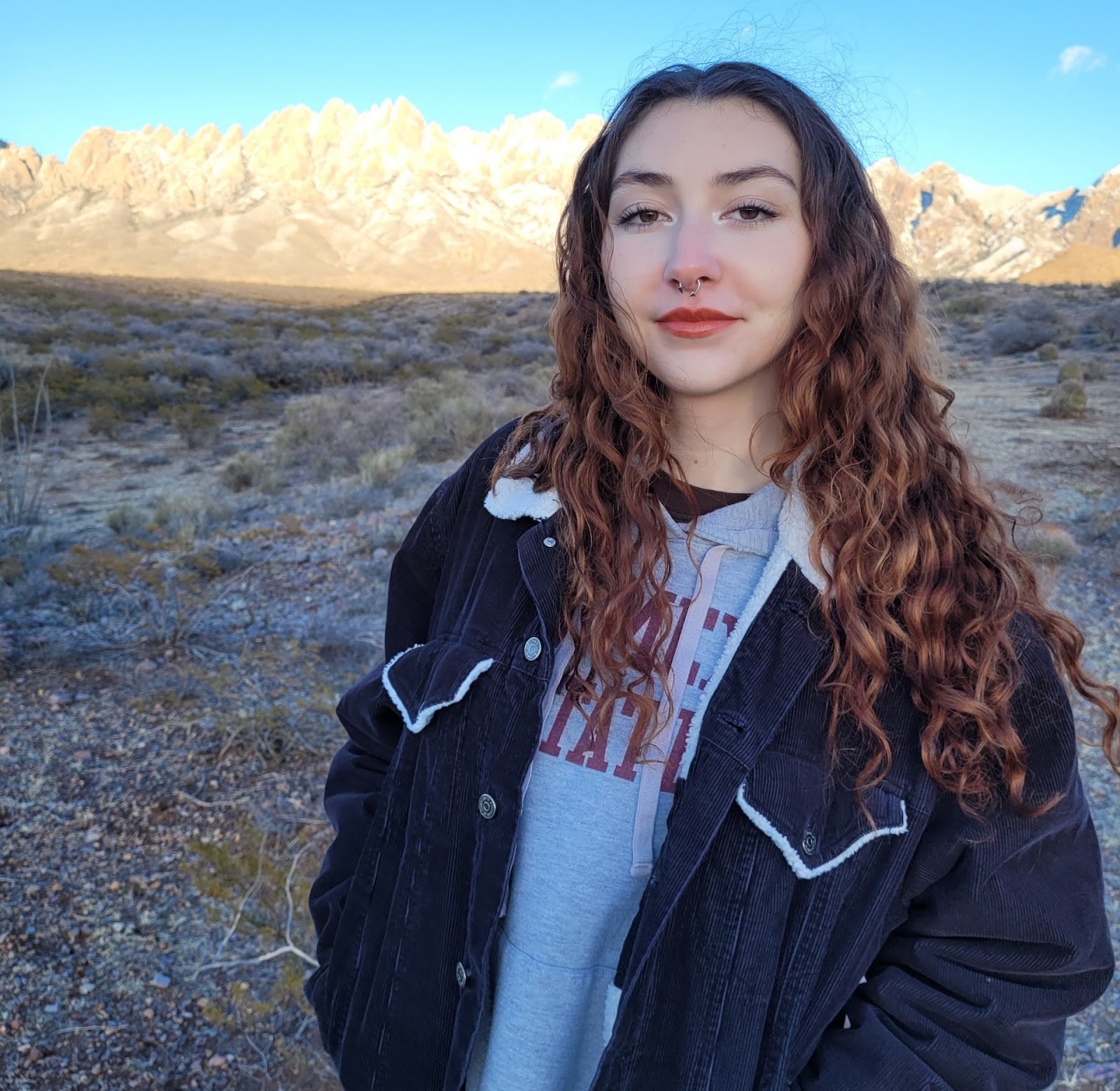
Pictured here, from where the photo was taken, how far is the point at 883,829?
899mm

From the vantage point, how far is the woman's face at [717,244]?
1.03m

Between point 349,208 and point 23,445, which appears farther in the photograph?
point 349,208

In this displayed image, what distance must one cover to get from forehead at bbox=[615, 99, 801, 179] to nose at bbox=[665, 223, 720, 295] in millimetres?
87

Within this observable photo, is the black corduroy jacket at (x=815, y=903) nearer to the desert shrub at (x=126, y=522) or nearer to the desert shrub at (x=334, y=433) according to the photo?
the desert shrub at (x=126, y=522)

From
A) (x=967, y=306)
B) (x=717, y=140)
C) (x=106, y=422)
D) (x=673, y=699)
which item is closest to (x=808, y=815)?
(x=673, y=699)

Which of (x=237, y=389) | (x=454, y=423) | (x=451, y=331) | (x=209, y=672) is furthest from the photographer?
(x=451, y=331)

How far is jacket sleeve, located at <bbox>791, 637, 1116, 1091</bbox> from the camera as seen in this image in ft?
2.97

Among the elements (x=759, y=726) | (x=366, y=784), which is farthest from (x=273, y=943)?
(x=759, y=726)

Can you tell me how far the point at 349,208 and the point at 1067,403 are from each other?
118m

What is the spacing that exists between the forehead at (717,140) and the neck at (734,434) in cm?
28

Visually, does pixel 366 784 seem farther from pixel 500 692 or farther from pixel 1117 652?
pixel 1117 652

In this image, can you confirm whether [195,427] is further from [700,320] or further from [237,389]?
[700,320]

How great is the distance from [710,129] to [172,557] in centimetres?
530

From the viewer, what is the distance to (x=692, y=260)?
1006mm
